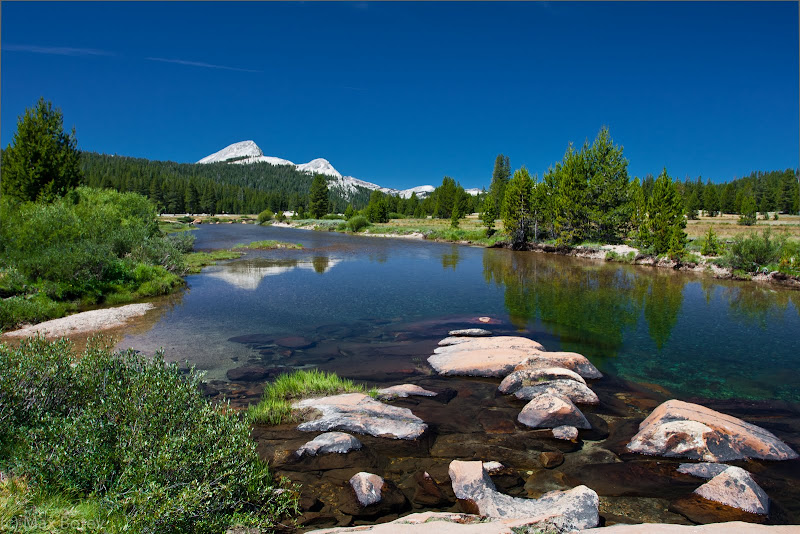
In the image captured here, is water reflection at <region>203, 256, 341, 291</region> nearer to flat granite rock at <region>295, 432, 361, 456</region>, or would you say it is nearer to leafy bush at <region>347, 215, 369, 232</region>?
flat granite rock at <region>295, 432, 361, 456</region>

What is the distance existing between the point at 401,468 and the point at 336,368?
5248mm

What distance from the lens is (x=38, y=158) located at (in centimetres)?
2727

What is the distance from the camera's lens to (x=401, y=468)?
23.6ft

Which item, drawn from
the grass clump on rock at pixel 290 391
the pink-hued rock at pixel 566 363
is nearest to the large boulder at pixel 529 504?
the grass clump on rock at pixel 290 391

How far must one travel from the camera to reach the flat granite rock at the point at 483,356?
11.6m

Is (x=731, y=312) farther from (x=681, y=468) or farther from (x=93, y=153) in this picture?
(x=93, y=153)

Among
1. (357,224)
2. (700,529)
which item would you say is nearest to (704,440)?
(700,529)

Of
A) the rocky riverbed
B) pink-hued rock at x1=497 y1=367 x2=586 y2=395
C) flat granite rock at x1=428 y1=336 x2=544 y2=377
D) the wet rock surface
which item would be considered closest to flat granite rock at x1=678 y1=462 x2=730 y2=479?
the rocky riverbed

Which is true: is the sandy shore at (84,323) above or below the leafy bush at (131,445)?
below

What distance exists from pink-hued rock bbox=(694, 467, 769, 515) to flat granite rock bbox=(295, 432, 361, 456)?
5.29 m

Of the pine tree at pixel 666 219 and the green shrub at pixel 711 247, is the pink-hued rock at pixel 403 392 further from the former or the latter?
the green shrub at pixel 711 247

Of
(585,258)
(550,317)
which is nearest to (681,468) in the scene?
(550,317)

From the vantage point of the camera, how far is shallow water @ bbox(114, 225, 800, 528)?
676cm

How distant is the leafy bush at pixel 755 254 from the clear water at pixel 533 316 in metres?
2.29
